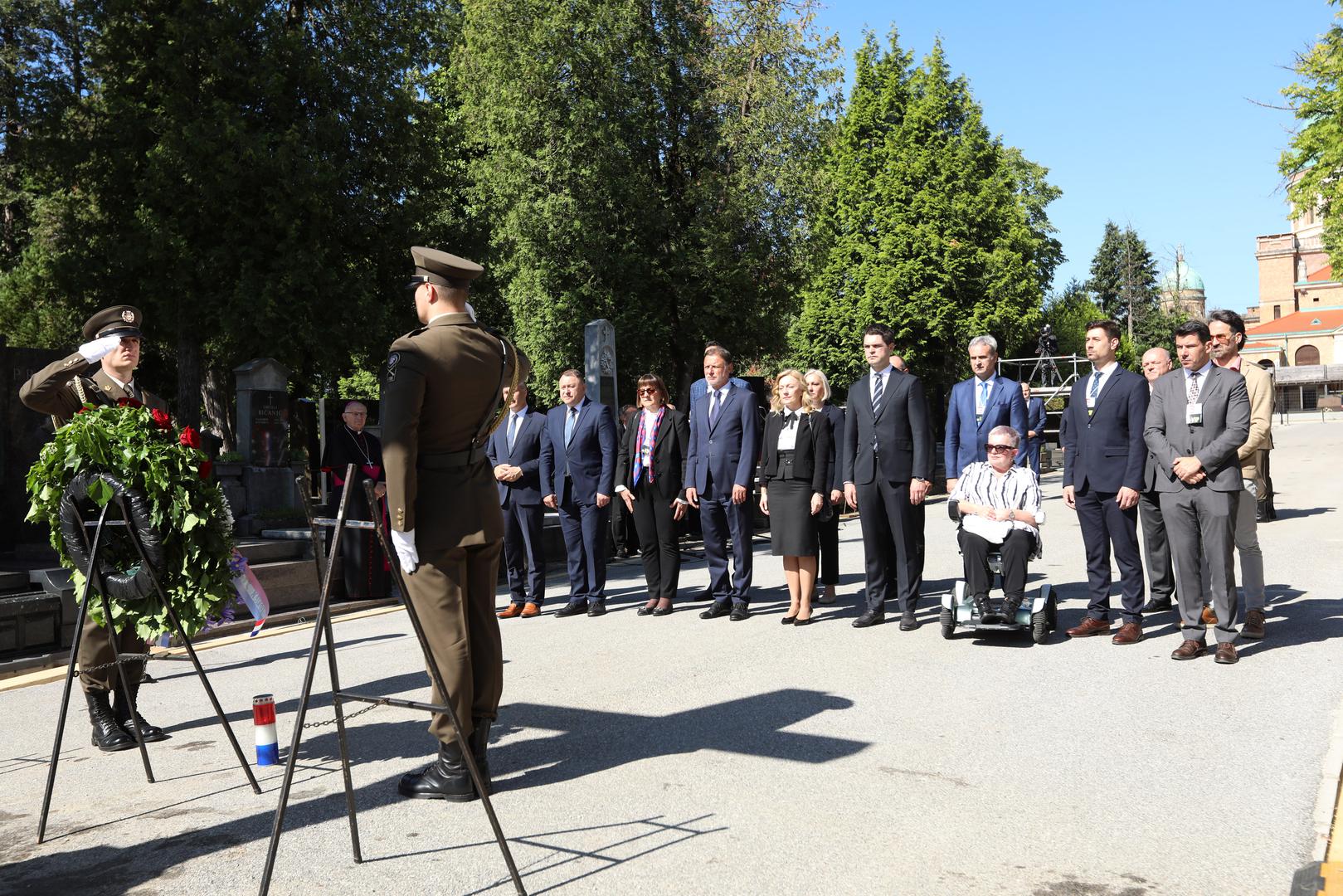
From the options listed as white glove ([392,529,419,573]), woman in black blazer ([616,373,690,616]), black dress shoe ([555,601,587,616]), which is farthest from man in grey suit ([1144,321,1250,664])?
white glove ([392,529,419,573])

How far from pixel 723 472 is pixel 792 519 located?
85 centimetres

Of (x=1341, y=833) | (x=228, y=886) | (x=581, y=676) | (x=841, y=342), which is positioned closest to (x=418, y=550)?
(x=228, y=886)

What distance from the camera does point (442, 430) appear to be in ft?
15.9

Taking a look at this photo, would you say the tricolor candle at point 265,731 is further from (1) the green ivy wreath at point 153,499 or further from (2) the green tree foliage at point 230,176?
(2) the green tree foliage at point 230,176

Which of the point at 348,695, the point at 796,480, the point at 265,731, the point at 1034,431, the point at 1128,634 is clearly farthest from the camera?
the point at 1034,431

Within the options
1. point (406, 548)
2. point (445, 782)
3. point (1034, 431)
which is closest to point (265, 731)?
point (445, 782)

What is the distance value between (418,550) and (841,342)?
38132 millimetres

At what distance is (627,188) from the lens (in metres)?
27.5

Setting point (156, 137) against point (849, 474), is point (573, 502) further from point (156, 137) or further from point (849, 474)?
point (156, 137)

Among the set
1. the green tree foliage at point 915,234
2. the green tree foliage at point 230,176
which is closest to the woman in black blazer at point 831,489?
the green tree foliage at point 230,176

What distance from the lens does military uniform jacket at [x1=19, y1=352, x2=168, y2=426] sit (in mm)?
5801

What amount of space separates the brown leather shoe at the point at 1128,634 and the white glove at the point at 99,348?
252 inches

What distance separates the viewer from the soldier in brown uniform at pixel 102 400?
229 inches

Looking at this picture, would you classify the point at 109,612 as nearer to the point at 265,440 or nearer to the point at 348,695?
the point at 348,695
